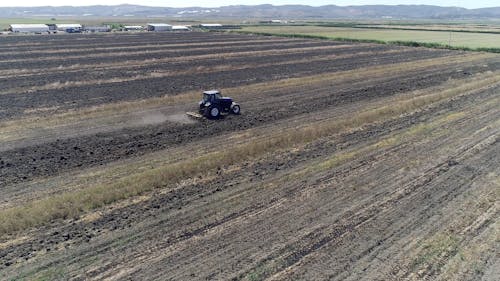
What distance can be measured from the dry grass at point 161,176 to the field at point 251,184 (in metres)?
0.07

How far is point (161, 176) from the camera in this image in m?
16.5

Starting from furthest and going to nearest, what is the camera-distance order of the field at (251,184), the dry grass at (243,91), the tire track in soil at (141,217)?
the dry grass at (243,91) < the tire track in soil at (141,217) < the field at (251,184)

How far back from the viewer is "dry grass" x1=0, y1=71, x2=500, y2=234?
13.4 m

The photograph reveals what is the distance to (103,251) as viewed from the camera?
458 inches

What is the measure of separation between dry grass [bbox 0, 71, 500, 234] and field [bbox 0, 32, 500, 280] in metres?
0.07

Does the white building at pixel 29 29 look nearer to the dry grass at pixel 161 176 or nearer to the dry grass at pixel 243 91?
the dry grass at pixel 243 91

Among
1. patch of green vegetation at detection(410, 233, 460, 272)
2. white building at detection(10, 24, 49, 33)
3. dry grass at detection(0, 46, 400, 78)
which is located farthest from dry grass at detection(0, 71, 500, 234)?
white building at detection(10, 24, 49, 33)

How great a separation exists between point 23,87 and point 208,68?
18.8 metres

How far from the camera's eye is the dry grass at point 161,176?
44.0 ft

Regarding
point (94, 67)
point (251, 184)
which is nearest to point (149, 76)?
point (94, 67)

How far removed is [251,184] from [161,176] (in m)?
3.68

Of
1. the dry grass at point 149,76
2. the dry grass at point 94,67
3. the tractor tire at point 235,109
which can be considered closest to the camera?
the tractor tire at point 235,109

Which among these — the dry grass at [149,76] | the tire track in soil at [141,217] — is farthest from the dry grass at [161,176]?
the dry grass at [149,76]

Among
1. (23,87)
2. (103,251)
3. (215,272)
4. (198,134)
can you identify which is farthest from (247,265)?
(23,87)
